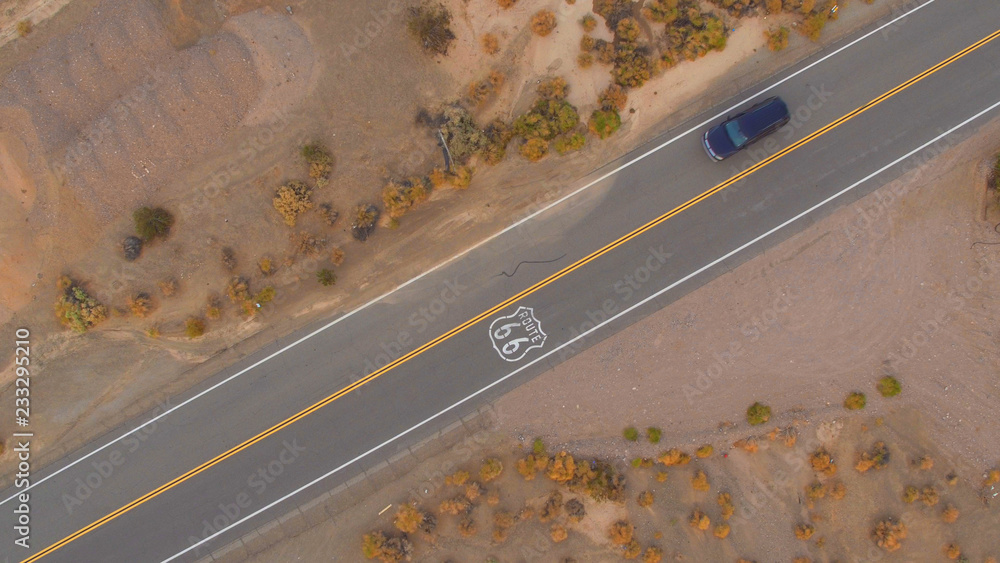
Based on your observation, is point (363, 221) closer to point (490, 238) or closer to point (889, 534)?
point (490, 238)

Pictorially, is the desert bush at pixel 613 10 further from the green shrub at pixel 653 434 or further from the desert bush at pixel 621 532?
the desert bush at pixel 621 532

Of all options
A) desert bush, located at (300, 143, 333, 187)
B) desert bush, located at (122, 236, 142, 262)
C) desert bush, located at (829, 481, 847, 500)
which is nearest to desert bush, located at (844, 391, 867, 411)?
desert bush, located at (829, 481, 847, 500)

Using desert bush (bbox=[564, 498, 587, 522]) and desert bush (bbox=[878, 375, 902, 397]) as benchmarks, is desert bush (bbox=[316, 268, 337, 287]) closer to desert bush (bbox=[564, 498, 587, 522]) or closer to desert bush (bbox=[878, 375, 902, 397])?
desert bush (bbox=[564, 498, 587, 522])

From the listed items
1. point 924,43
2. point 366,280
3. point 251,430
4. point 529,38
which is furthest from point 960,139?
point 251,430

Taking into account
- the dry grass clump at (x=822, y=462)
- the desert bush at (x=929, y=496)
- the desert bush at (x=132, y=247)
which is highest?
the desert bush at (x=132, y=247)

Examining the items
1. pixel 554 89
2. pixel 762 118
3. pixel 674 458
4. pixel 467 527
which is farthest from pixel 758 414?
pixel 554 89

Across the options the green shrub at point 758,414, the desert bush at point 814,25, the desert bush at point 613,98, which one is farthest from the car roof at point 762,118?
the green shrub at point 758,414

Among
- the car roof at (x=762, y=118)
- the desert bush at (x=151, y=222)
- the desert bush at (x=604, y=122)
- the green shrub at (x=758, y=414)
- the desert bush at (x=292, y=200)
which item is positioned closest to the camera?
the car roof at (x=762, y=118)
